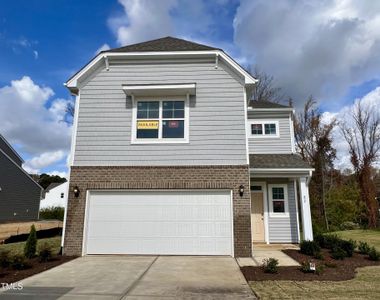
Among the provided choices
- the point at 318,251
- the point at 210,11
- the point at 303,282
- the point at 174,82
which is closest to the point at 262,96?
the point at 210,11

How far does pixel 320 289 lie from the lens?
611 centimetres

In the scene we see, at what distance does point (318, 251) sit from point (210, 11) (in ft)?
33.0

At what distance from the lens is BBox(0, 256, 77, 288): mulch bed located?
23.1ft

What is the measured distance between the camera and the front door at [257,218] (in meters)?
12.7

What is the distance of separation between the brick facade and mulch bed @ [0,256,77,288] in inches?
34.5

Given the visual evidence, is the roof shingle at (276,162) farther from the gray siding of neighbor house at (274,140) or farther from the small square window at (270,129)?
the small square window at (270,129)

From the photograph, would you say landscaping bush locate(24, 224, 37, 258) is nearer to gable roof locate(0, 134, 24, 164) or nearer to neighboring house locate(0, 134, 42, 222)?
neighboring house locate(0, 134, 42, 222)

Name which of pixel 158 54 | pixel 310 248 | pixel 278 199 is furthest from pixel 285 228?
pixel 158 54

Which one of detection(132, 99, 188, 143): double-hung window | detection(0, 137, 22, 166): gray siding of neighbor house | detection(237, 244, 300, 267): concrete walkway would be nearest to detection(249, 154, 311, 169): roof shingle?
detection(237, 244, 300, 267): concrete walkway

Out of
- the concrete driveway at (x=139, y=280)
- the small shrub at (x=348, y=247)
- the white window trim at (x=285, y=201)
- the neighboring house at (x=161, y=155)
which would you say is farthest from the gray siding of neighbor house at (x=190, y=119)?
the small shrub at (x=348, y=247)

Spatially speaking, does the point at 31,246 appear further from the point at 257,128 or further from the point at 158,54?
the point at 257,128

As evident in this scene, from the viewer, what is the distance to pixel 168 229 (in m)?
10.1

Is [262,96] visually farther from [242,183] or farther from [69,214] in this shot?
[69,214]

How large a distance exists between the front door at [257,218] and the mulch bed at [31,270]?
7.16m
